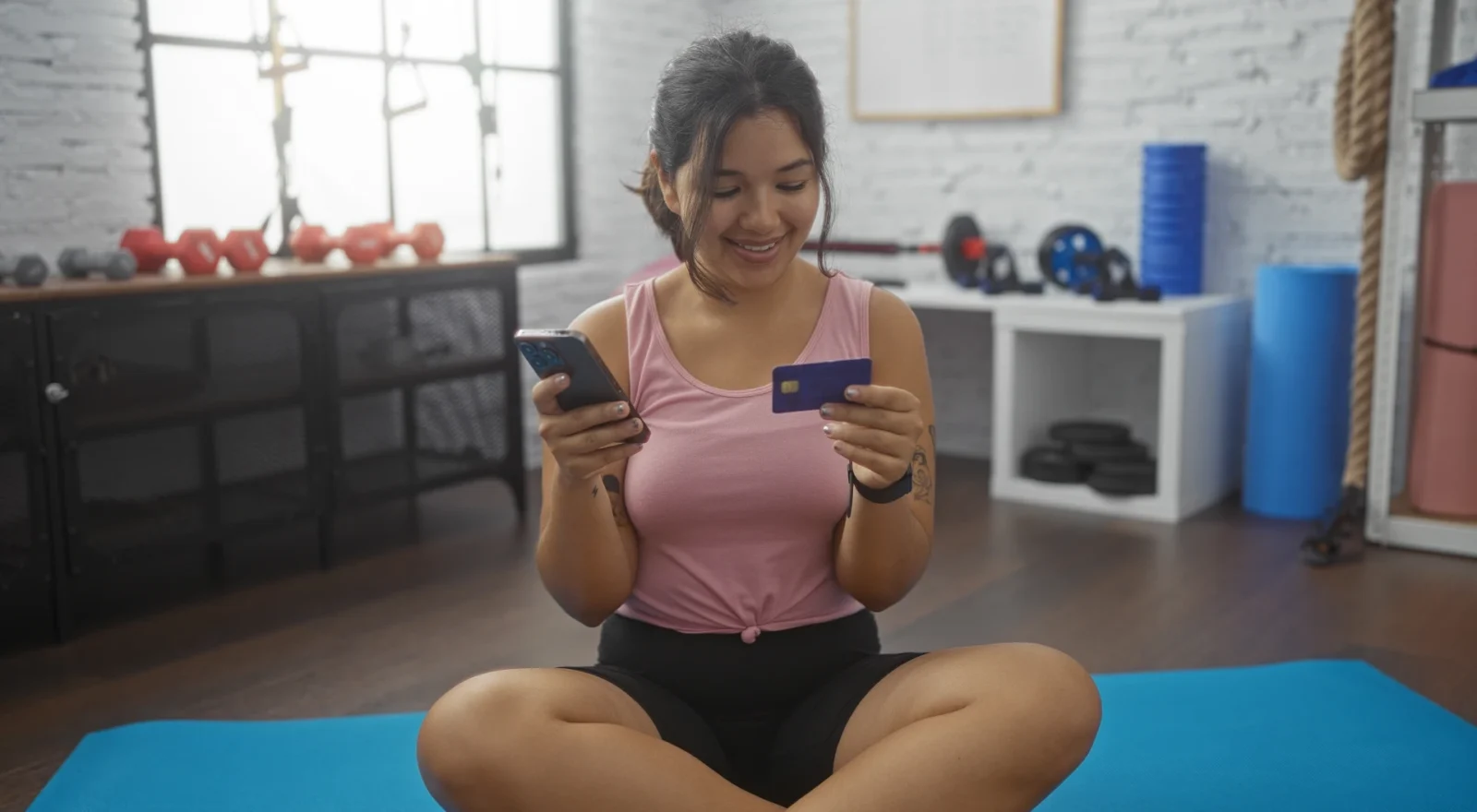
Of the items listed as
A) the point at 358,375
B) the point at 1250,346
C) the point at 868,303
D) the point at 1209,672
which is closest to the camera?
the point at 868,303

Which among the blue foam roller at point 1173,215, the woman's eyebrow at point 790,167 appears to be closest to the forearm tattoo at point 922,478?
the woman's eyebrow at point 790,167

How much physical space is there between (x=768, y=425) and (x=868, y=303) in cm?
22

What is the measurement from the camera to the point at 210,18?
3.65 m

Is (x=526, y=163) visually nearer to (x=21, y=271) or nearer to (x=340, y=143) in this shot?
(x=340, y=143)

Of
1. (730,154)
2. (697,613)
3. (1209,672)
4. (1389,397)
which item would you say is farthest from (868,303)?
(1389,397)

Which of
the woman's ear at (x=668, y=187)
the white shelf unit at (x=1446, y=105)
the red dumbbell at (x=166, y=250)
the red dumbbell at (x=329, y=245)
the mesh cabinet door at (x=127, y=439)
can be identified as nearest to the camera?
the woman's ear at (x=668, y=187)

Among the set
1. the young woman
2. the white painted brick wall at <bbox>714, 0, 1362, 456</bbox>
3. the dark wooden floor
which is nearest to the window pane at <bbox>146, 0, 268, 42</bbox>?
the dark wooden floor

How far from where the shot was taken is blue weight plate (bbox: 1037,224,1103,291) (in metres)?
4.21

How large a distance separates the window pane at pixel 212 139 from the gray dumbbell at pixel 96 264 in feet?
2.02

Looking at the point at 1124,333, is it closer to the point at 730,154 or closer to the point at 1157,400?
the point at 1157,400

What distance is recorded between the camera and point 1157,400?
175 inches

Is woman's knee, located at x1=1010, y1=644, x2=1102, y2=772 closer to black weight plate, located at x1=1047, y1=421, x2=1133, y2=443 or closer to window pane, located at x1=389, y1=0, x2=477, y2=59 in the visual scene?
black weight plate, located at x1=1047, y1=421, x2=1133, y2=443

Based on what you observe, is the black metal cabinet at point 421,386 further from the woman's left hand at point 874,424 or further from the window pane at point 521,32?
the woman's left hand at point 874,424

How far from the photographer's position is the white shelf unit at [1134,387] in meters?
3.84
